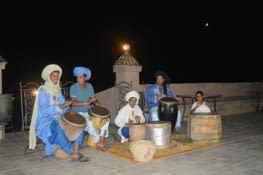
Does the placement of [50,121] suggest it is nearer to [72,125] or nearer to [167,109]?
[72,125]

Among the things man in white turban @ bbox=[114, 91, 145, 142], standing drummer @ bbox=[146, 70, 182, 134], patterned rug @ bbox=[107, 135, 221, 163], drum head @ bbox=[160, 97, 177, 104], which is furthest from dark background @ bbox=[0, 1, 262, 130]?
man in white turban @ bbox=[114, 91, 145, 142]

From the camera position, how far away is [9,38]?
2311 cm

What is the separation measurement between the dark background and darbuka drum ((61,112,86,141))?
14939 mm

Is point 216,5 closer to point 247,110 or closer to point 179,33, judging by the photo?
point 179,33

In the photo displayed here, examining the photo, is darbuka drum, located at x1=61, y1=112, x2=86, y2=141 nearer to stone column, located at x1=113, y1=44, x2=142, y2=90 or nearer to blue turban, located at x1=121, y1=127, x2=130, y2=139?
blue turban, located at x1=121, y1=127, x2=130, y2=139

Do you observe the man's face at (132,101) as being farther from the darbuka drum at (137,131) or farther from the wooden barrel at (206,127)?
the wooden barrel at (206,127)

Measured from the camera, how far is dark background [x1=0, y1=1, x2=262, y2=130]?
2105cm

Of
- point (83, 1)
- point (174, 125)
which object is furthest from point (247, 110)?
point (83, 1)

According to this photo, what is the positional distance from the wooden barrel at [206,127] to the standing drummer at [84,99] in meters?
1.70

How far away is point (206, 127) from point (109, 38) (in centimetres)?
2050

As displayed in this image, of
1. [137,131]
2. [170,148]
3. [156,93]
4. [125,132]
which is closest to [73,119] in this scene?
[137,131]

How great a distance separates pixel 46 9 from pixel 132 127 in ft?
64.4

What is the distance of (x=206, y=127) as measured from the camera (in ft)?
21.1

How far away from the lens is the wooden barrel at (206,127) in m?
6.42
